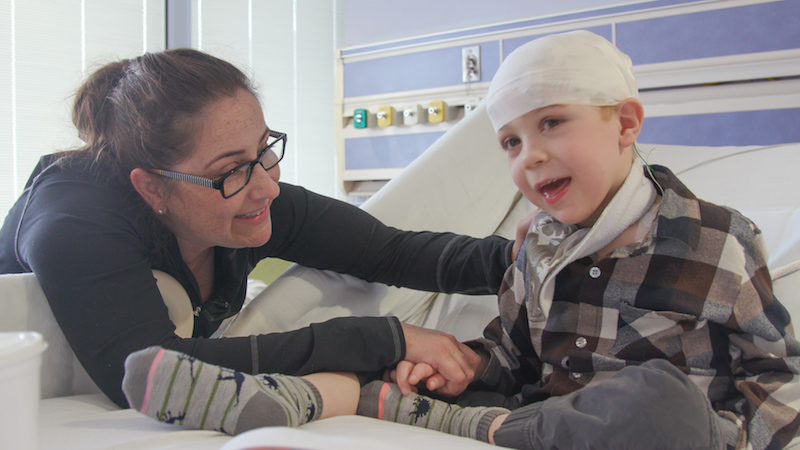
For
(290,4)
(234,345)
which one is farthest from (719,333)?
(290,4)

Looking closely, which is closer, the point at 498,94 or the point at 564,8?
the point at 498,94

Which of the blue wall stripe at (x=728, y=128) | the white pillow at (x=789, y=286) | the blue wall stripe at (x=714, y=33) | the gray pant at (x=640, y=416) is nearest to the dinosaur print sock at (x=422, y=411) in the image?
the gray pant at (x=640, y=416)

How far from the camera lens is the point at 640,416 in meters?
0.57

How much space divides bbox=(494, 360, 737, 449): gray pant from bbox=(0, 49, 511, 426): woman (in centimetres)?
30

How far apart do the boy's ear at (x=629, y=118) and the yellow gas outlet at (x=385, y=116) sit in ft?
7.33

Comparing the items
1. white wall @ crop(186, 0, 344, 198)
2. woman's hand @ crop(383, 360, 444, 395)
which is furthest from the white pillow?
white wall @ crop(186, 0, 344, 198)

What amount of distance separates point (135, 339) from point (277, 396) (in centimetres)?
25

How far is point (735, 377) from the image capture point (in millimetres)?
850

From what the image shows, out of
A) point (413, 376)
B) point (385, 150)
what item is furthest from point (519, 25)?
point (413, 376)

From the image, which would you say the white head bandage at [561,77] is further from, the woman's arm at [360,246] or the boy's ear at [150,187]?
the boy's ear at [150,187]

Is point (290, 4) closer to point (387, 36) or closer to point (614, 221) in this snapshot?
point (387, 36)

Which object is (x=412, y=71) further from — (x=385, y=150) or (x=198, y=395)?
(x=198, y=395)

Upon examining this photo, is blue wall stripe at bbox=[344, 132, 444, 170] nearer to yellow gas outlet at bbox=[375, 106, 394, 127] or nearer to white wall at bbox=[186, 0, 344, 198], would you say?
yellow gas outlet at bbox=[375, 106, 394, 127]

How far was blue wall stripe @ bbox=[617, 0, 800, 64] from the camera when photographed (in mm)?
2289
